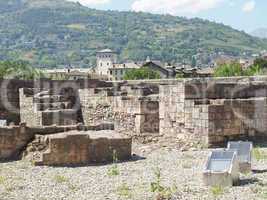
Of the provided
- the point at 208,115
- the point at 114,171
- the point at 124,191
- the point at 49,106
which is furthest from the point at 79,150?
the point at 49,106

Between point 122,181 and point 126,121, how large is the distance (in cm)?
936

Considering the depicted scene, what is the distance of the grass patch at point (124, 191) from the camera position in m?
10.7

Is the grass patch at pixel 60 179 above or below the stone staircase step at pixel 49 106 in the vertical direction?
below

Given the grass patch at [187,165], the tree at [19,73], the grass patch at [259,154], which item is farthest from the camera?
the tree at [19,73]

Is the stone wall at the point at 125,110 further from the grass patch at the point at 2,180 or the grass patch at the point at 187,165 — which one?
the grass patch at the point at 2,180

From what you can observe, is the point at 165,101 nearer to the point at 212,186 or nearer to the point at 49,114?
the point at 49,114

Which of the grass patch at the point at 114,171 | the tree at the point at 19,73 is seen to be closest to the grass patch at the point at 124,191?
the grass patch at the point at 114,171

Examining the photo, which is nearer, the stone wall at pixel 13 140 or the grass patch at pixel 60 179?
the grass patch at pixel 60 179

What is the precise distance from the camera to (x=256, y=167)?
13.3 m

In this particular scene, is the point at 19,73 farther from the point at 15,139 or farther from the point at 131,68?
the point at 15,139

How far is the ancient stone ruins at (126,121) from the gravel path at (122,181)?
2.45ft

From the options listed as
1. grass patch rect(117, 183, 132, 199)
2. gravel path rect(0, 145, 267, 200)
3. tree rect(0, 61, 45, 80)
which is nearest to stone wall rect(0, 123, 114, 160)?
gravel path rect(0, 145, 267, 200)

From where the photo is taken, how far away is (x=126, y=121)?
21391mm

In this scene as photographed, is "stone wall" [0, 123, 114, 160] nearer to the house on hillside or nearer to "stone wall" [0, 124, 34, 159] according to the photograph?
"stone wall" [0, 124, 34, 159]
